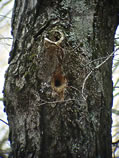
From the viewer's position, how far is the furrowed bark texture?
135 cm

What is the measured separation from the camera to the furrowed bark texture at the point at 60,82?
4.43ft

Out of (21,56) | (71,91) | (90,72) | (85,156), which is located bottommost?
(85,156)

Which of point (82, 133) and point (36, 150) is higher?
point (82, 133)

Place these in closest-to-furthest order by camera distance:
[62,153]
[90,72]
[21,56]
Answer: [62,153]
[90,72]
[21,56]

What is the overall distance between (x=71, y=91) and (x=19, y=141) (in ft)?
1.51

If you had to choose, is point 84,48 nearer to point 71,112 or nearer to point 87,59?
point 87,59

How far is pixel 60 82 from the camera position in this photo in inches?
56.6

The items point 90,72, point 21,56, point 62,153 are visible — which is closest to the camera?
point 62,153

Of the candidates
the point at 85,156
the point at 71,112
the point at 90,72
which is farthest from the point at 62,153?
the point at 90,72

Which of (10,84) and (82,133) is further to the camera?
(10,84)

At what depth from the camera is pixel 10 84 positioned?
59.2 inches

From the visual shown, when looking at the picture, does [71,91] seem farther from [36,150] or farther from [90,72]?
[36,150]

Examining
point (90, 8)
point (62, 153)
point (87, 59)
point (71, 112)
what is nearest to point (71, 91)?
point (71, 112)

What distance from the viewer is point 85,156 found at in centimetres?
134
